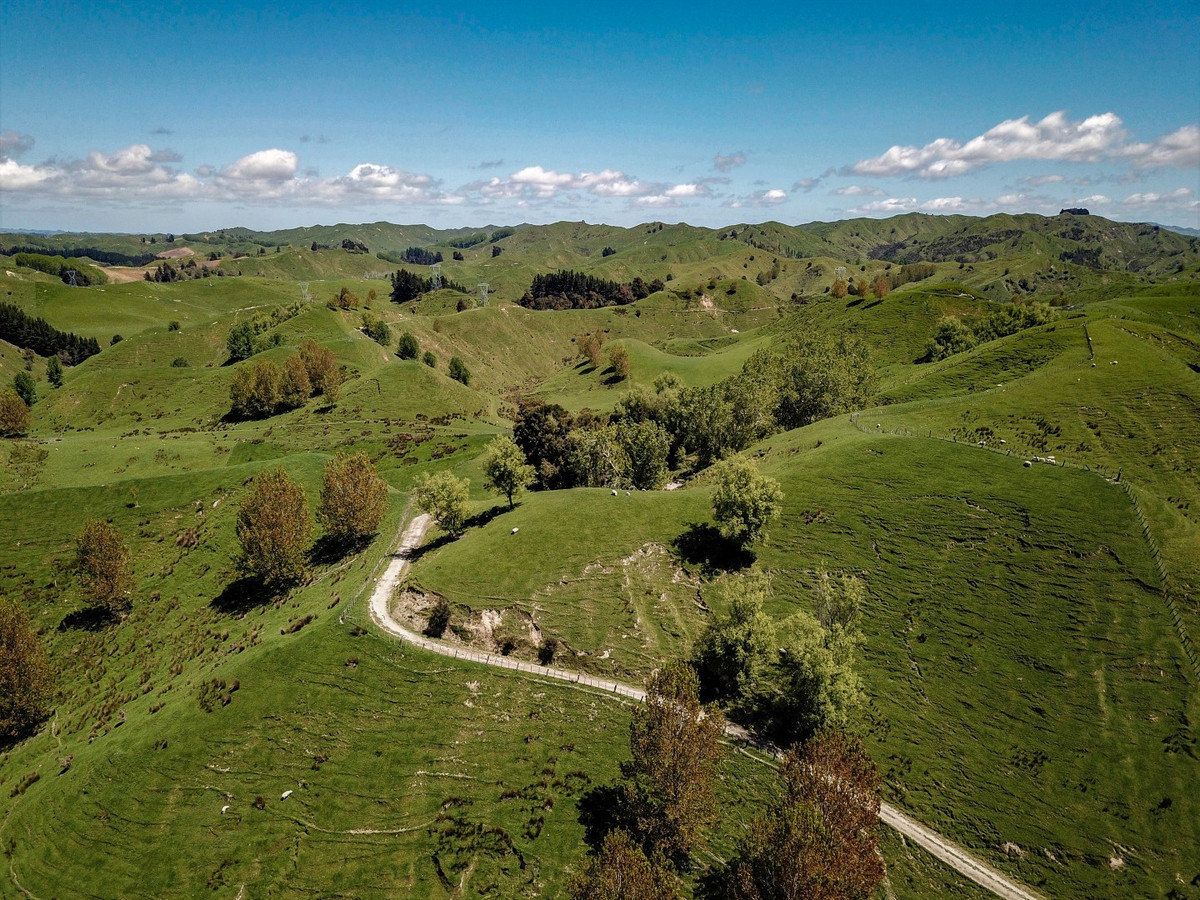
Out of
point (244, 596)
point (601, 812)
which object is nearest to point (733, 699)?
point (601, 812)

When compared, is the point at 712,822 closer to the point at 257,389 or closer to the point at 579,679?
the point at 579,679

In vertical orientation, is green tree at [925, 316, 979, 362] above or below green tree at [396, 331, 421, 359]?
above

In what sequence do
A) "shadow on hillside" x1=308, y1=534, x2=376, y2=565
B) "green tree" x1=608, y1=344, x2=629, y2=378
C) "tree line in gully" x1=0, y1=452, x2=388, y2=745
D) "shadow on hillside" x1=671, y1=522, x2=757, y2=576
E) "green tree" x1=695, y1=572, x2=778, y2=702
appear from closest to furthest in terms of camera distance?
"green tree" x1=695, y1=572, x2=778, y2=702
"tree line in gully" x1=0, y1=452, x2=388, y2=745
"shadow on hillside" x1=671, y1=522, x2=757, y2=576
"shadow on hillside" x1=308, y1=534, x2=376, y2=565
"green tree" x1=608, y1=344, x2=629, y2=378

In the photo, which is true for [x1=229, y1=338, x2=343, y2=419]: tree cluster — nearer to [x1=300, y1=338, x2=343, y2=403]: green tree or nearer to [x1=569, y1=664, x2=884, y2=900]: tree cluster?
[x1=300, y1=338, x2=343, y2=403]: green tree

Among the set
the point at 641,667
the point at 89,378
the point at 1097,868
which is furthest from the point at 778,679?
the point at 89,378

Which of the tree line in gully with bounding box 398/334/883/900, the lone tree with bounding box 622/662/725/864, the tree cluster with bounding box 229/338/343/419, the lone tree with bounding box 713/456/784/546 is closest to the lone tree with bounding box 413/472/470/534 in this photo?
the tree line in gully with bounding box 398/334/883/900

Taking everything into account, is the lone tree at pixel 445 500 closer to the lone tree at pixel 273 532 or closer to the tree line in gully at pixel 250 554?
the tree line in gully at pixel 250 554

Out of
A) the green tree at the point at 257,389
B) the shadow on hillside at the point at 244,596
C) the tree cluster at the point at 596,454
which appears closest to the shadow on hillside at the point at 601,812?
the shadow on hillside at the point at 244,596
